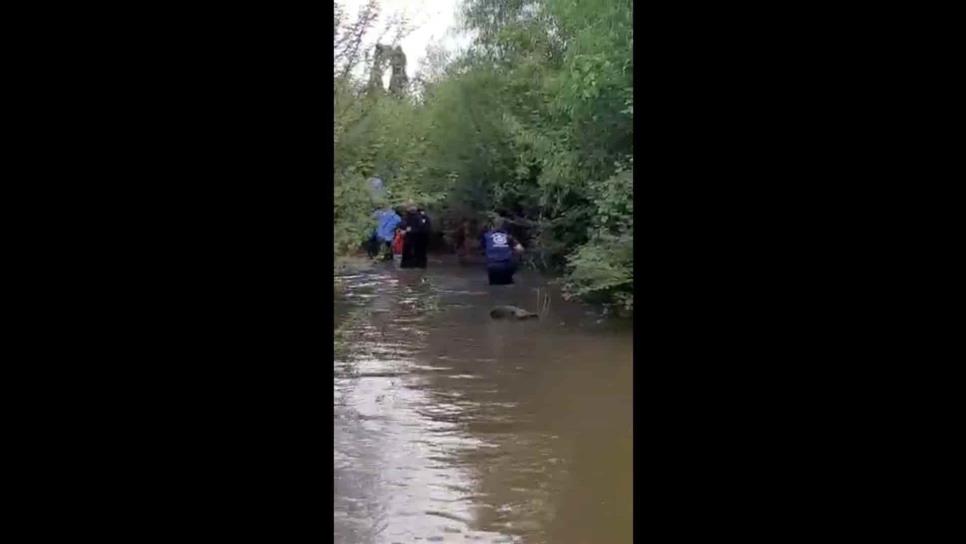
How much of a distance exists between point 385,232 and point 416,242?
85 centimetres

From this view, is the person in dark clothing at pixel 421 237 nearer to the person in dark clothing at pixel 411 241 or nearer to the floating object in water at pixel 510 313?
the person in dark clothing at pixel 411 241

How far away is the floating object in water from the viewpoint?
11.2 meters

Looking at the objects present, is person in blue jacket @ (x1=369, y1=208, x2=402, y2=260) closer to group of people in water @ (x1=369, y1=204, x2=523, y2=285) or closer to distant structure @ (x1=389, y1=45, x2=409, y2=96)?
group of people in water @ (x1=369, y1=204, x2=523, y2=285)

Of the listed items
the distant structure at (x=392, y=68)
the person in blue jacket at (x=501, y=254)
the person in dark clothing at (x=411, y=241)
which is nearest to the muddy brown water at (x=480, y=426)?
the person in blue jacket at (x=501, y=254)

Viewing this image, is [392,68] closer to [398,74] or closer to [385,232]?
[398,74]

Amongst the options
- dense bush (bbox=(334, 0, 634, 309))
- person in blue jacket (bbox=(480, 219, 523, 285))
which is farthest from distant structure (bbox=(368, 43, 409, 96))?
person in blue jacket (bbox=(480, 219, 523, 285))

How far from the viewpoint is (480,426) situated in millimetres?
6555

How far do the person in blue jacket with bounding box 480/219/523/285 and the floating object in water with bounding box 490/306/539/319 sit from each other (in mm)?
2324
